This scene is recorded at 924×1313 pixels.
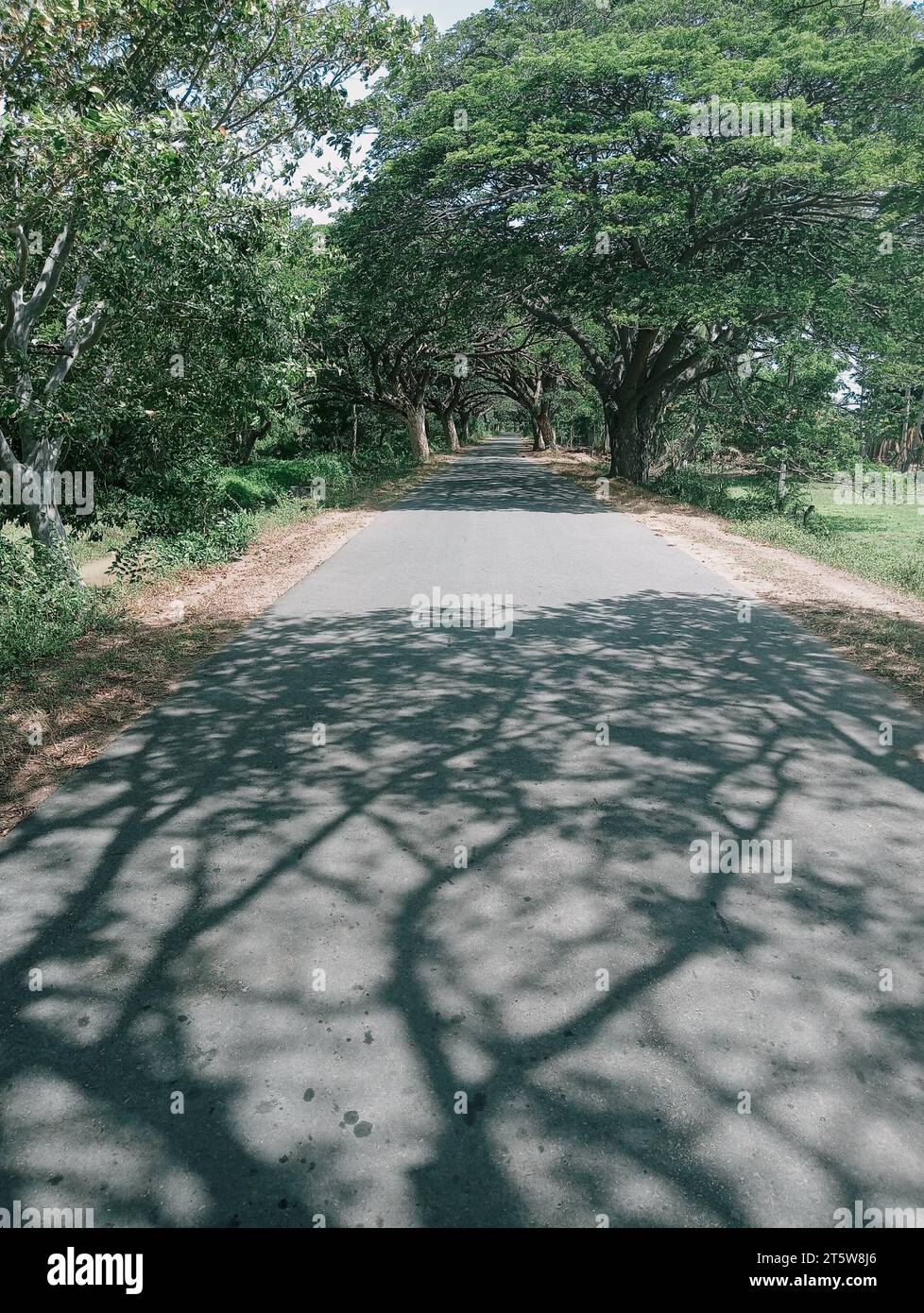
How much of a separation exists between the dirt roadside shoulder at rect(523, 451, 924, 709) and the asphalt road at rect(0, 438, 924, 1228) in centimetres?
133

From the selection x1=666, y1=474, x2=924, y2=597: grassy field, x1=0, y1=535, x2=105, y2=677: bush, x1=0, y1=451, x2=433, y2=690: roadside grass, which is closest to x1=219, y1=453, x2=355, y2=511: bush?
x1=0, y1=451, x2=433, y2=690: roadside grass

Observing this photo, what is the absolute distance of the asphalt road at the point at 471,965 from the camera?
2344 millimetres

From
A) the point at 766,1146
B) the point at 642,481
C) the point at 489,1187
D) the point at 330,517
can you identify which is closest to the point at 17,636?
the point at 489,1187

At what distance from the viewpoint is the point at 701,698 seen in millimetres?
6156

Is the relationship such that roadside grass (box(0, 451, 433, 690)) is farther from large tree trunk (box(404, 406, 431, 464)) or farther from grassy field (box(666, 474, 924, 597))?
large tree trunk (box(404, 406, 431, 464))

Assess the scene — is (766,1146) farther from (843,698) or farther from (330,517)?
(330,517)

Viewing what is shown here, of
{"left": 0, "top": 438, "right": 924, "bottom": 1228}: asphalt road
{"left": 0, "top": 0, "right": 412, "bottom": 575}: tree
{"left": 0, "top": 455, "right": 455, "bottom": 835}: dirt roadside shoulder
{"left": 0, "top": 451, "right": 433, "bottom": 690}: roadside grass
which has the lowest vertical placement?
{"left": 0, "top": 438, "right": 924, "bottom": 1228}: asphalt road

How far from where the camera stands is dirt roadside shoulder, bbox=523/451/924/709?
7.18 m

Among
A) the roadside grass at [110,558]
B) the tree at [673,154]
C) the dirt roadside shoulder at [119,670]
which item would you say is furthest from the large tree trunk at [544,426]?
the dirt roadside shoulder at [119,670]

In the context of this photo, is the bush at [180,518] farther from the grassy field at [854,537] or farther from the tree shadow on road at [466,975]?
the grassy field at [854,537]

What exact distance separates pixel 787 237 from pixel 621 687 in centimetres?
1512

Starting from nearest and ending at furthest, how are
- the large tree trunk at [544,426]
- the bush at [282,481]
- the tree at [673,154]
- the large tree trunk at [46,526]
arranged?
the large tree trunk at [46,526] → the tree at [673,154] → the bush at [282,481] → the large tree trunk at [544,426]

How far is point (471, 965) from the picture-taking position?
3.17m

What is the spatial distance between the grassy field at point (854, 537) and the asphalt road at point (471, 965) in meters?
5.70
